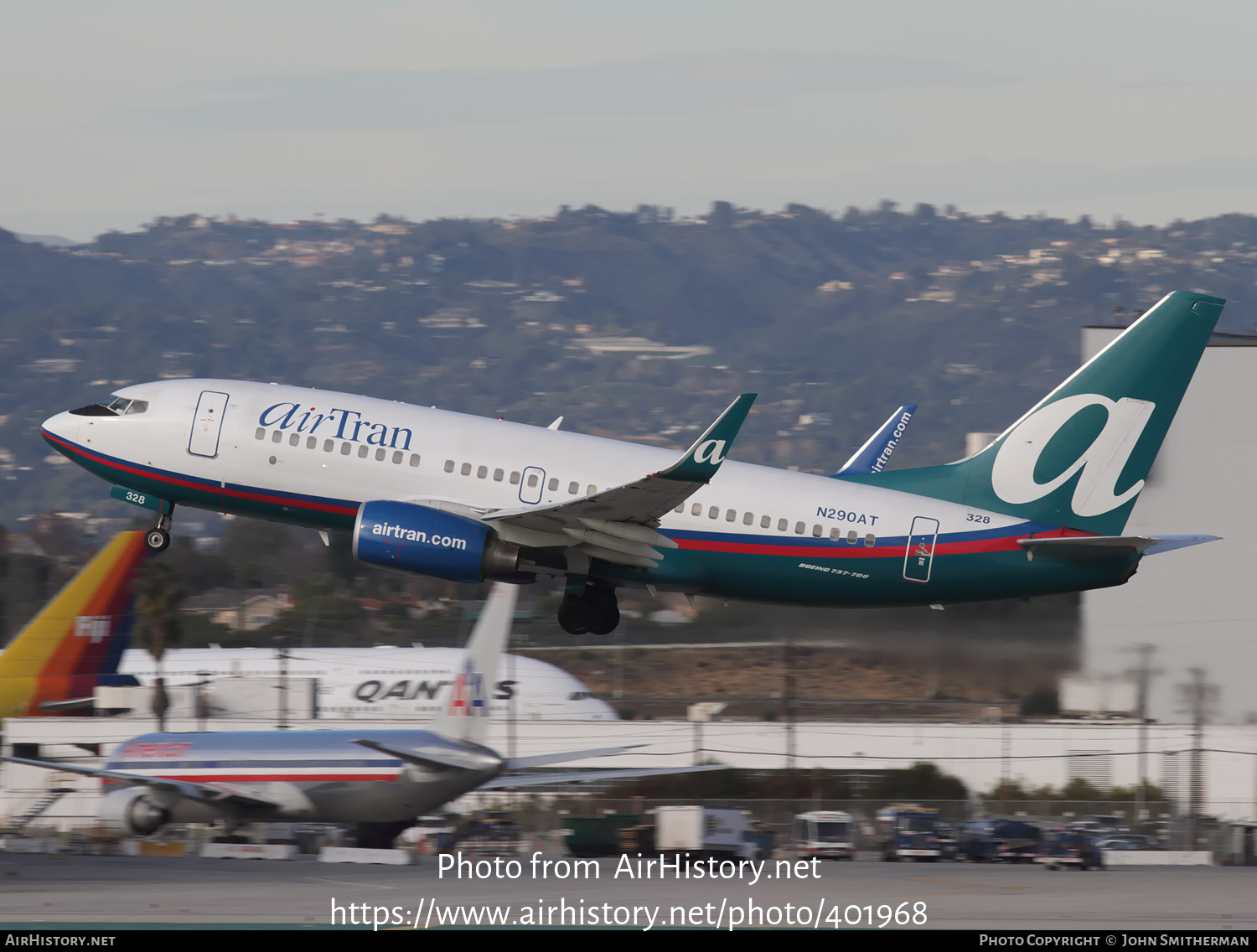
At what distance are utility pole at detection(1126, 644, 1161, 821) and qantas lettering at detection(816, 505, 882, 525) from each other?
18833mm

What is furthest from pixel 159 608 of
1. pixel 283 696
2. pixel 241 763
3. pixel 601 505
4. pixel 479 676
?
pixel 601 505

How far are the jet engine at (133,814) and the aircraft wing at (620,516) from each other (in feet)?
48.4

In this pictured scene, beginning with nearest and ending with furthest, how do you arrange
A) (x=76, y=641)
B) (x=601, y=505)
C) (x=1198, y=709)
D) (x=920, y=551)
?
(x=601, y=505) → (x=920, y=551) → (x=1198, y=709) → (x=76, y=641)

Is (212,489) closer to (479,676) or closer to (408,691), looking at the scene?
(479,676)

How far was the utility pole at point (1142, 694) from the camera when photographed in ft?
166

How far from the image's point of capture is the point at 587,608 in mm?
35938

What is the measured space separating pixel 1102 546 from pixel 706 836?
1270 cm

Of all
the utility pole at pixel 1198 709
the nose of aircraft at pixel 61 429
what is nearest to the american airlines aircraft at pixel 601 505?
the nose of aircraft at pixel 61 429

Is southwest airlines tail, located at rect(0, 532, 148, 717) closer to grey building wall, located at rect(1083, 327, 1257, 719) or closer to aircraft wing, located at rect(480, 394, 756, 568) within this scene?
aircraft wing, located at rect(480, 394, 756, 568)

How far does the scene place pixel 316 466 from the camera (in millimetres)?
35188

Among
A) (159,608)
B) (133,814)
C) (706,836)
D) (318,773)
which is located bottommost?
(133,814)

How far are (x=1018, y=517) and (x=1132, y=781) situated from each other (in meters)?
22.5

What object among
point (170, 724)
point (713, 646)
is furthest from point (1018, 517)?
point (170, 724)

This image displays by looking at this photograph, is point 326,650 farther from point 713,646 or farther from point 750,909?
point 750,909
